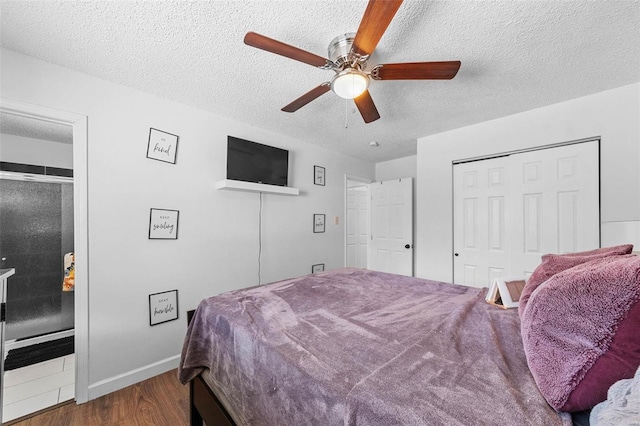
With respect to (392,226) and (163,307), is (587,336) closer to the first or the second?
(163,307)

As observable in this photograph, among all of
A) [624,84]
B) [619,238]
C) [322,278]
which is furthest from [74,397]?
[624,84]

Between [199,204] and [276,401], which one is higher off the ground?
[199,204]

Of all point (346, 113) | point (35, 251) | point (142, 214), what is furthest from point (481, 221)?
point (35, 251)

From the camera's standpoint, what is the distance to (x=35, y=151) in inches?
107

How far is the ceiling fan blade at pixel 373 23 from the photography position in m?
1.02

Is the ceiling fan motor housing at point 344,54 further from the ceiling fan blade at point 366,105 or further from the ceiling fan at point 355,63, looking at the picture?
the ceiling fan blade at point 366,105

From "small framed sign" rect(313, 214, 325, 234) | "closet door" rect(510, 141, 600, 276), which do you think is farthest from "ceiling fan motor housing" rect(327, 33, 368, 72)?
"small framed sign" rect(313, 214, 325, 234)

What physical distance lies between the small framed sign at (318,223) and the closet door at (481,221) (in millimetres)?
1733

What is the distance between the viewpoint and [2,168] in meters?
2.54

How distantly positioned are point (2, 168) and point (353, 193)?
4.66m

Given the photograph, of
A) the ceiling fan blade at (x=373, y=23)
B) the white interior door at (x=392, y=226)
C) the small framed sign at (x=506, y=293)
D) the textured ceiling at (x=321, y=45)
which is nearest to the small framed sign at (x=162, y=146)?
the textured ceiling at (x=321, y=45)

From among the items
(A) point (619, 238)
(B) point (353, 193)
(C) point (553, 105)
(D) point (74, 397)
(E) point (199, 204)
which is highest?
(C) point (553, 105)

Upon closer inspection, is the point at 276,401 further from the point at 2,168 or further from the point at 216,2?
the point at 2,168

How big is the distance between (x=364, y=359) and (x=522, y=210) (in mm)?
2637
